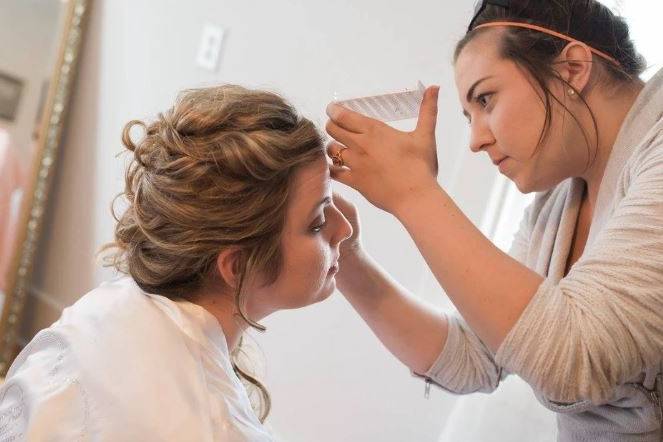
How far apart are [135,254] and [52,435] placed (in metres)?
0.29

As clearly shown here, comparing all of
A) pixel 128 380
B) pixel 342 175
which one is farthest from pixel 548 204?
pixel 128 380

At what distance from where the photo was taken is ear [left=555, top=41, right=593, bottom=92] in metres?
0.98

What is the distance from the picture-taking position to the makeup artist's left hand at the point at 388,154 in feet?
2.93

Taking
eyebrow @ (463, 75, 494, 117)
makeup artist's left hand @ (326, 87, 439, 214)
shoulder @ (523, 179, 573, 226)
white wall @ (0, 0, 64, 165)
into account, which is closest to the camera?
makeup artist's left hand @ (326, 87, 439, 214)

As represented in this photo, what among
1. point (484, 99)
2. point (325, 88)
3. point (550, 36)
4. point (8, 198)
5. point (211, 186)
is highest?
point (550, 36)

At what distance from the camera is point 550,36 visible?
980 mm

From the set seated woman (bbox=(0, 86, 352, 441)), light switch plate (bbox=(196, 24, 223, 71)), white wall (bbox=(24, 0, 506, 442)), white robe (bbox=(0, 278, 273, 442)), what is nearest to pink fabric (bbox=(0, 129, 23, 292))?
white wall (bbox=(24, 0, 506, 442))

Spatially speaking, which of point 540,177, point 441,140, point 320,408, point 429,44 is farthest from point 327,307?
point 540,177

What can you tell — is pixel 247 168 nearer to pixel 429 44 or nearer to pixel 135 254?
pixel 135 254

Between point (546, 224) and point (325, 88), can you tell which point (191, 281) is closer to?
point (546, 224)

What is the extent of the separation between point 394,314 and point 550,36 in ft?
1.65

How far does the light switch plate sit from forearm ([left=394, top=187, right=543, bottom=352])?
1112 mm

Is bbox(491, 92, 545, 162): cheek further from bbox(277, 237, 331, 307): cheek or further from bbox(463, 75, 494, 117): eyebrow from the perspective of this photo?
bbox(277, 237, 331, 307): cheek

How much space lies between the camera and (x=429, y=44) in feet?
4.91
